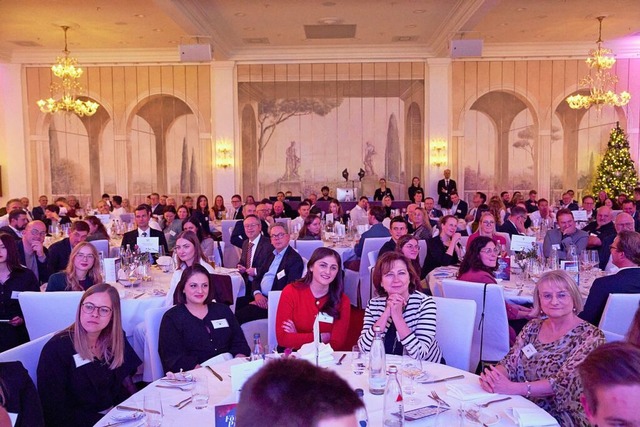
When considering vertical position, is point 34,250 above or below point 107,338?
above

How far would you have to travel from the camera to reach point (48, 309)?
167 inches

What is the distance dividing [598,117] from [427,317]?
1464 cm

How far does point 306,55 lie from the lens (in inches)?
606

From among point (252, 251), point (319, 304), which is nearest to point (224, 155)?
point (252, 251)

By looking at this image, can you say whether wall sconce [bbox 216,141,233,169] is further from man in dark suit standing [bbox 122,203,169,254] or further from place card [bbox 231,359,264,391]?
place card [bbox 231,359,264,391]

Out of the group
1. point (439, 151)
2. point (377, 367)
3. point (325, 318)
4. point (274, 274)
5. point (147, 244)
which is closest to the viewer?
point (377, 367)

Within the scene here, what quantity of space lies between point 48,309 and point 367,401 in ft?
9.00

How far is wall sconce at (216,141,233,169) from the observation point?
15.5 meters

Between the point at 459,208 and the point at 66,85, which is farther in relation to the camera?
the point at 66,85

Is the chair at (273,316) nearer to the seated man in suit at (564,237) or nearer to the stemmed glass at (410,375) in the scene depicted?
the stemmed glass at (410,375)

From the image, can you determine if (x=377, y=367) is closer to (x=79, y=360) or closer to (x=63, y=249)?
(x=79, y=360)

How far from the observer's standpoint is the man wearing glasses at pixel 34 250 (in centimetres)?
611

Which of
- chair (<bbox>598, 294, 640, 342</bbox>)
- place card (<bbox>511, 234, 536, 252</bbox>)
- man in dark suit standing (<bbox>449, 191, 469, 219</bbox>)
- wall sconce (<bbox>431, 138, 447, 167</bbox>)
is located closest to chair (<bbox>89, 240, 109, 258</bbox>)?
place card (<bbox>511, 234, 536, 252</bbox>)

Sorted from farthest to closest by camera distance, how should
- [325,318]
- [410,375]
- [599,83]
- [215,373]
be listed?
[599,83] → [325,318] → [215,373] → [410,375]
